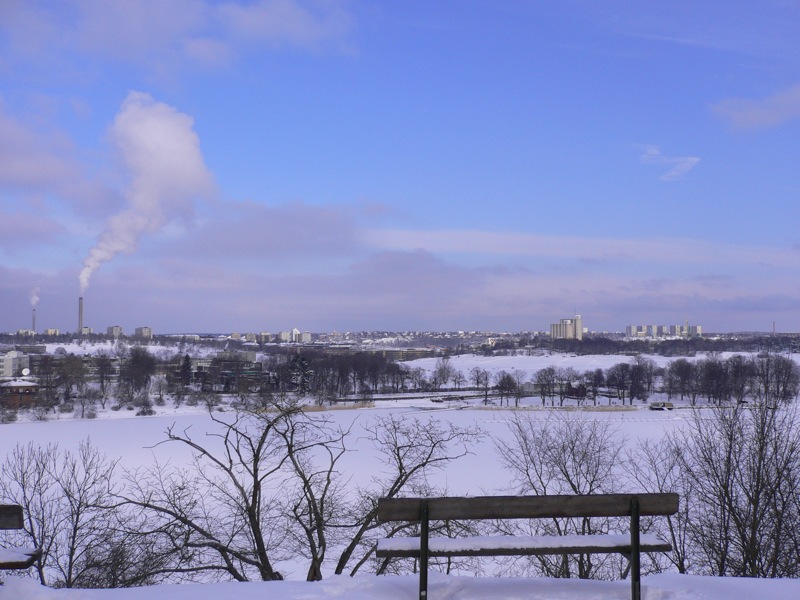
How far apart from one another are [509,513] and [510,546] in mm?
223

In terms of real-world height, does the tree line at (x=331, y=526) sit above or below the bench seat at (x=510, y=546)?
below

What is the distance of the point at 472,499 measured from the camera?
3920 millimetres

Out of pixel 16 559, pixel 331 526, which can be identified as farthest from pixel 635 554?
pixel 331 526

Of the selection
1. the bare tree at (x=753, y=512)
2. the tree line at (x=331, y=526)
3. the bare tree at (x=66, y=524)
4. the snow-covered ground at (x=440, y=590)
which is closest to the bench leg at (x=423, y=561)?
the snow-covered ground at (x=440, y=590)

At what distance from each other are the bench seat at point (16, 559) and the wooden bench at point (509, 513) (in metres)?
2.25

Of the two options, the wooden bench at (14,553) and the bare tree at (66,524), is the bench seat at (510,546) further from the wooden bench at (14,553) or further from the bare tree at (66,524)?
the bare tree at (66,524)

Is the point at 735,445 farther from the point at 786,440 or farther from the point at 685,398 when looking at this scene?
the point at 685,398

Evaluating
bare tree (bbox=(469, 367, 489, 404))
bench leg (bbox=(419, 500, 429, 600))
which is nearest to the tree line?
bench leg (bbox=(419, 500, 429, 600))

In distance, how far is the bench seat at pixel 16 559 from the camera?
390 centimetres

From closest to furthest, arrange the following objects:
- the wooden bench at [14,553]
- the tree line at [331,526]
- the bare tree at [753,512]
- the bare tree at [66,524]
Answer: the wooden bench at [14,553], the tree line at [331,526], the bare tree at [66,524], the bare tree at [753,512]

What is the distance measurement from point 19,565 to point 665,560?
11543mm

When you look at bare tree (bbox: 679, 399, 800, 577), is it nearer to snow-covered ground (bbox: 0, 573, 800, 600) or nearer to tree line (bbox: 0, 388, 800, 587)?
tree line (bbox: 0, 388, 800, 587)

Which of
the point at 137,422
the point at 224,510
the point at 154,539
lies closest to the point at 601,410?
the point at 137,422

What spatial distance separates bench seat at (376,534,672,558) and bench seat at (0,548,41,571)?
2.25 metres
